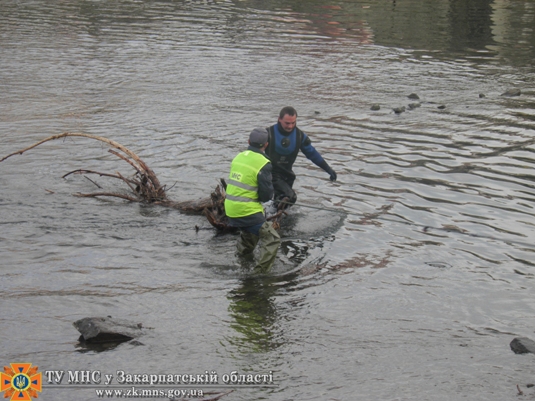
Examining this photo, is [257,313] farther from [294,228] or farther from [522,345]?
[294,228]

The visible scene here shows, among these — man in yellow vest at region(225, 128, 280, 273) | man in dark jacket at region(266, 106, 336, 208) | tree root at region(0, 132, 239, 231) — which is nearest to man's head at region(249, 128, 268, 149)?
man in yellow vest at region(225, 128, 280, 273)

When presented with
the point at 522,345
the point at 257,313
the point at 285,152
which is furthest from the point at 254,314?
the point at 285,152

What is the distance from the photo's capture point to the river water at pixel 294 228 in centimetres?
801

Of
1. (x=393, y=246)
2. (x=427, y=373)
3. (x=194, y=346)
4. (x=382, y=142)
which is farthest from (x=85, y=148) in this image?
(x=427, y=373)

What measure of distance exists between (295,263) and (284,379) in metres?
3.51

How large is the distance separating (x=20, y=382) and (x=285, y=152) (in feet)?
21.0

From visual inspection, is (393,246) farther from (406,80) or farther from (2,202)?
(406,80)

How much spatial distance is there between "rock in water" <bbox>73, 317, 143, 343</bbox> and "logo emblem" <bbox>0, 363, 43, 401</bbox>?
73cm

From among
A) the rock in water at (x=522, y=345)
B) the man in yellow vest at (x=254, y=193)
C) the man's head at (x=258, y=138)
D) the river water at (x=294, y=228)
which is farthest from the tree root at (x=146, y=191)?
the rock in water at (x=522, y=345)

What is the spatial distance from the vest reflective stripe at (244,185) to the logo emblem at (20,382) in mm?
3843

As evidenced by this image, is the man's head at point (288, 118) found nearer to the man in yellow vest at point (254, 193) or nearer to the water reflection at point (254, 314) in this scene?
the man in yellow vest at point (254, 193)

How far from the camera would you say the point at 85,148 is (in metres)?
16.9

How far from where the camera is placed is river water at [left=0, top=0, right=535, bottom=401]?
8008mm

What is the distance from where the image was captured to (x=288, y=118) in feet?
38.1
